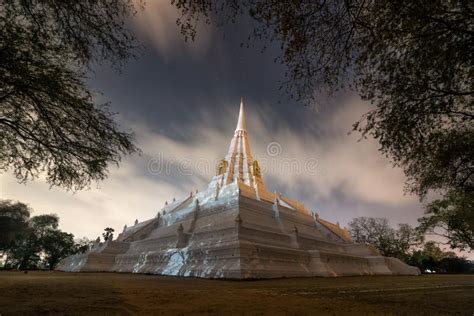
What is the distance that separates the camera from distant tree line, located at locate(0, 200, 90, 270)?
3462 centimetres

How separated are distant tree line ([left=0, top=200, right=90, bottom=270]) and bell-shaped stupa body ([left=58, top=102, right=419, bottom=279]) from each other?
14681 mm

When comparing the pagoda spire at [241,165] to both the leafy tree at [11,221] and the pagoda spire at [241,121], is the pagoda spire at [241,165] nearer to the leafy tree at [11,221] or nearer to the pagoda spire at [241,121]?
the pagoda spire at [241,121]

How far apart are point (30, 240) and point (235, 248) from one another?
44.0 m

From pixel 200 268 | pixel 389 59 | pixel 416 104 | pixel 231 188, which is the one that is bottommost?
pixel 200 268

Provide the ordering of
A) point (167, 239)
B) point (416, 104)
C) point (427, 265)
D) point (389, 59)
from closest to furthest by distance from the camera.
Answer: point (389, 59) → point (416, 104) → point (167, 239) → point (427, 265)

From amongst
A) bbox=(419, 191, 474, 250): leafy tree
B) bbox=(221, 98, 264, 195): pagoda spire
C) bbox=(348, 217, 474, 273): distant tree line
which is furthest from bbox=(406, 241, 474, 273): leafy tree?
bbox=(221, 98, 264, 195): pagoda spire

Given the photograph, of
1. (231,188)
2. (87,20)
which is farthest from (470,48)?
(231,188)

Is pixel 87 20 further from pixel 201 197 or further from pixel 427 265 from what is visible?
pixel 427 265

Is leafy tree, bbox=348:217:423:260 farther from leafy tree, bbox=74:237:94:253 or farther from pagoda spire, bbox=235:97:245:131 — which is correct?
leafy tree, bbox=74:237:94:253

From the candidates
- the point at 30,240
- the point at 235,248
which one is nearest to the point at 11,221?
the point at 30,240

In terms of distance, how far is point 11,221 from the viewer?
112 feet

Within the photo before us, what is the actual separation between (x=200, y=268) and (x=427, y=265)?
1925 inches

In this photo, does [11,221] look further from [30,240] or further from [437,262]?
[437,262]

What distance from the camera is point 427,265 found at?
44.7m
